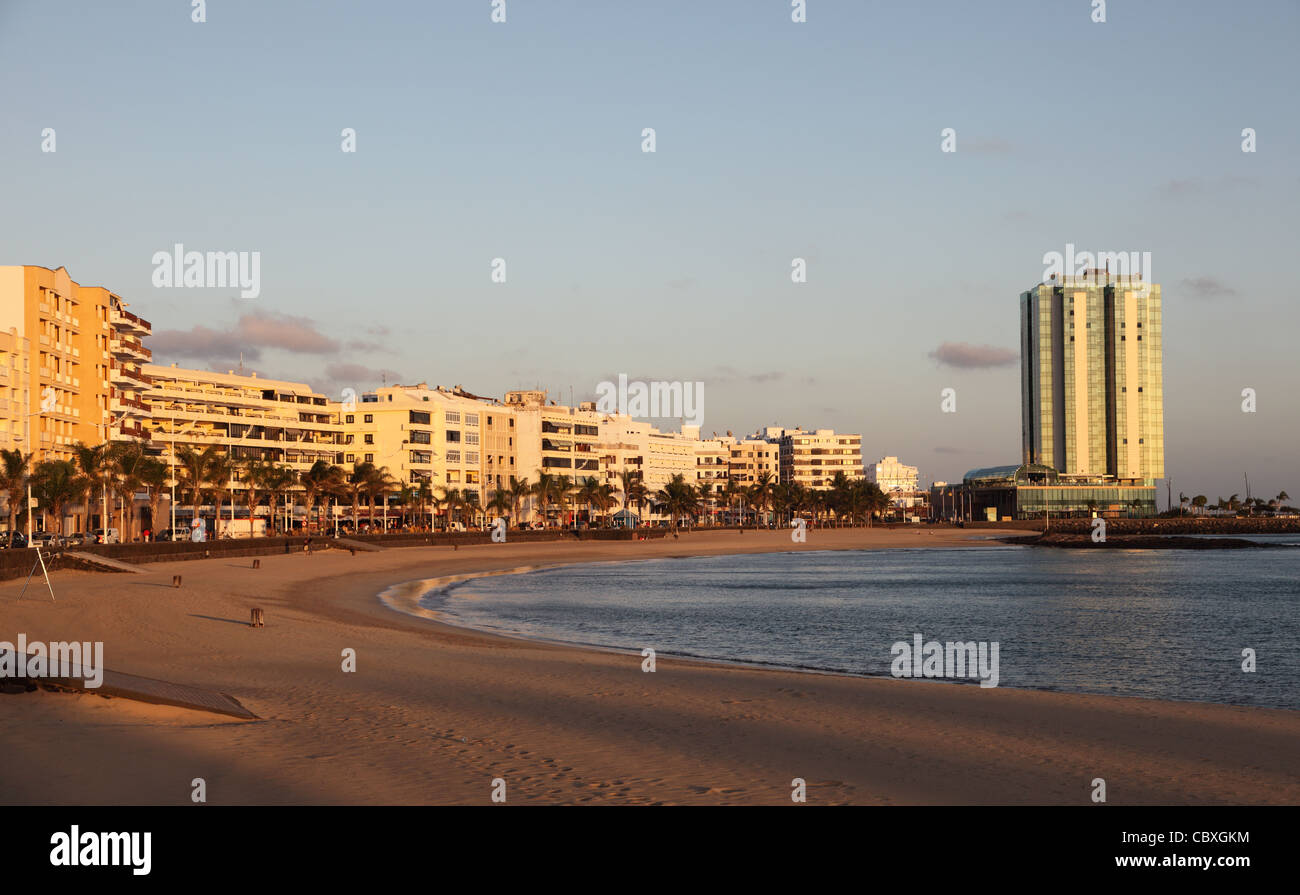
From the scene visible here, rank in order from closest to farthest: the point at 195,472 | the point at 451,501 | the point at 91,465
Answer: the point at 91,465
the point at 195,472
the point at 451,501

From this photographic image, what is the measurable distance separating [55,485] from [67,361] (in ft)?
64.4

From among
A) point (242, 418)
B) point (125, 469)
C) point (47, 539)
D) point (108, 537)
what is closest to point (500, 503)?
point (242, 418)

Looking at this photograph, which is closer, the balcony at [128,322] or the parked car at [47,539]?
the parked car at [47,539]

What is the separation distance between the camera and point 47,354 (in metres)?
91.1

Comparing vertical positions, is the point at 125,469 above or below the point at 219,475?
above

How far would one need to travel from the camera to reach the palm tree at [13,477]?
250 feet

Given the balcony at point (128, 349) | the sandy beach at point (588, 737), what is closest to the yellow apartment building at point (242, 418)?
the balcony at point (128, 349)

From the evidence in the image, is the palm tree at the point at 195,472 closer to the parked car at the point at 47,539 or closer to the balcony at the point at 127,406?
the balcony at the point at 127,406

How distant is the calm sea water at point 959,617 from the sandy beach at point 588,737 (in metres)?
5.90

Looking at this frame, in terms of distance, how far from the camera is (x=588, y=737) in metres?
16.7

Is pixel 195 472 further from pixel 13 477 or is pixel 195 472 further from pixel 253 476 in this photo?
pixel 13 477
